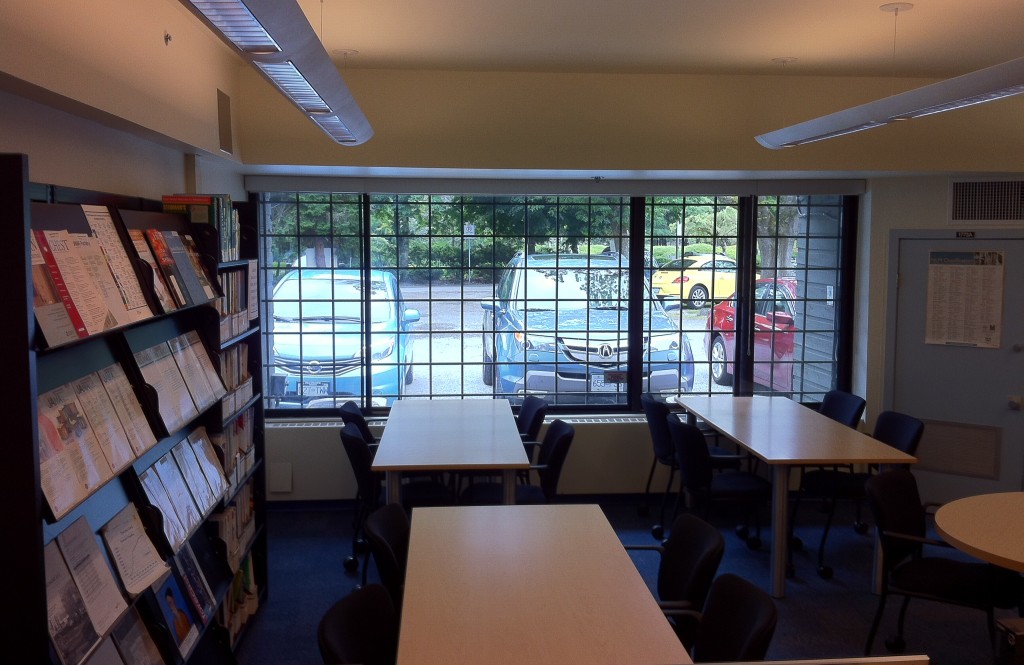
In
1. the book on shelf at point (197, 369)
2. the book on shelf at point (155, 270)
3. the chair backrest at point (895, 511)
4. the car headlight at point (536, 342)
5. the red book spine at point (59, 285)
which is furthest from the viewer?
the car headlight at point (536, 342)

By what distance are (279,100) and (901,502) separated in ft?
14.2

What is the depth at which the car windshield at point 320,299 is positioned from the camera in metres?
6.14

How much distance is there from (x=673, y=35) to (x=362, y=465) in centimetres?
295

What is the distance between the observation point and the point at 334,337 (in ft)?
20.3

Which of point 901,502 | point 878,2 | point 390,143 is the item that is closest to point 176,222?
point 390,143

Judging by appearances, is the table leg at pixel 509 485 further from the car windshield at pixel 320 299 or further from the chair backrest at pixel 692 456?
the car windshield at pixel 320 299

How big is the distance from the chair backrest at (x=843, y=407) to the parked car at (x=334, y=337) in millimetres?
3138

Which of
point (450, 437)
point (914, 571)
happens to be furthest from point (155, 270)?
point (914, 571)

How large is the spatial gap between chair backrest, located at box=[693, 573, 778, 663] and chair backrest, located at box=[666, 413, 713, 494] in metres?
2.30

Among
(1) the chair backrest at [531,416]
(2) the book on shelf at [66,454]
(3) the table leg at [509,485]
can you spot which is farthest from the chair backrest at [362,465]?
(2) the book on shelf at [66,454]

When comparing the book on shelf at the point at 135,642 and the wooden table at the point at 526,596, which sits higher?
the wooden table at the point at 526,596

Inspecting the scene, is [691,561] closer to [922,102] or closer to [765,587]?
[765,587]

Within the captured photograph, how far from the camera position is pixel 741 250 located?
21.1 ft

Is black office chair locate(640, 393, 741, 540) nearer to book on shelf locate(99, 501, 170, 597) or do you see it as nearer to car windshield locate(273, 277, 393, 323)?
car windshield locate(273, 277, 393, 323)
